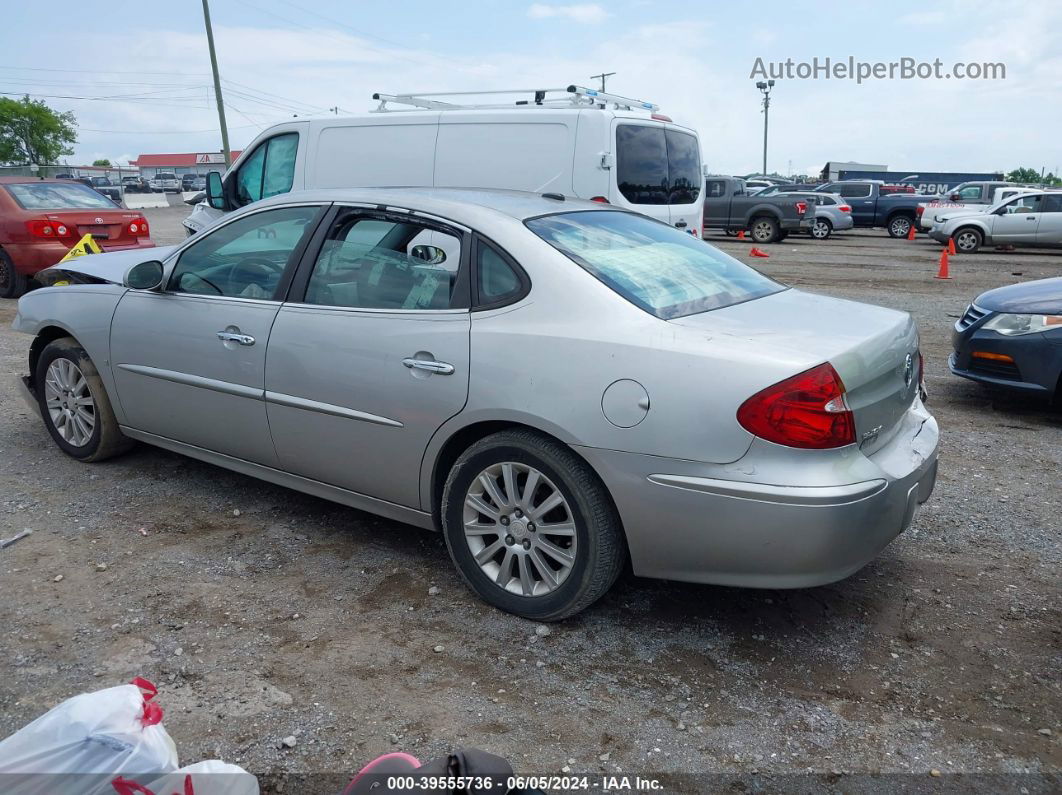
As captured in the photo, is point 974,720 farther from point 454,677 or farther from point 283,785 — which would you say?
point 283,785

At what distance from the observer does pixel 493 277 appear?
11.0 ft

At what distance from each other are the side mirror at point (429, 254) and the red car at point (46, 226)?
28.8 feet

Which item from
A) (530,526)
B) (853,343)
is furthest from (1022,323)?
(530,526)

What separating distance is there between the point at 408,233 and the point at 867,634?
91.9 inches

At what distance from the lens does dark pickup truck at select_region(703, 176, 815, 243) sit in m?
21.9

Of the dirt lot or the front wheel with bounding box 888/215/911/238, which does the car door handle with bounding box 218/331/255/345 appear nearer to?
the dirt lot

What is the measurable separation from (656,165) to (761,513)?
6.75m

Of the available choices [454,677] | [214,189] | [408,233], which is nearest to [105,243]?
[214,189]

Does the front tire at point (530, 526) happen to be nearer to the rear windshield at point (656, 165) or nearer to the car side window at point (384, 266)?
the car side window at point (384, 266)

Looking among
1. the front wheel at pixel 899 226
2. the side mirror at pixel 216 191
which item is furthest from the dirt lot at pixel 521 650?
the front wheel at pixel 899 226

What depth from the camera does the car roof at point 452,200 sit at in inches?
141

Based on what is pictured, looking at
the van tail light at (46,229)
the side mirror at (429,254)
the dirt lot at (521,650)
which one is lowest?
the dirt lot at (521,650)

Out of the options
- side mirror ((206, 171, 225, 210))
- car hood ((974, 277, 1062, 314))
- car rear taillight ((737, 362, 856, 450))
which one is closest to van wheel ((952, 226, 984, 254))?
car hood ((974, 277, 1062, 314))

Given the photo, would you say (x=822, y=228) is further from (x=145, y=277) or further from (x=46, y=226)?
(x=145, y=277)
